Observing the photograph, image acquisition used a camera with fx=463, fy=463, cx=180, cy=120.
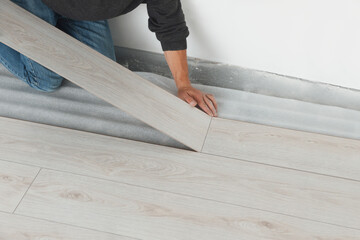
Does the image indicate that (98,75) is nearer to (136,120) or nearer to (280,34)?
(136,120)

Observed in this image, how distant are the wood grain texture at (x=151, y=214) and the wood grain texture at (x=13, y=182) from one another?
25 millimetres

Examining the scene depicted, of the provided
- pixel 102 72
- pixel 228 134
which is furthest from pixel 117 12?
pixel 228 134

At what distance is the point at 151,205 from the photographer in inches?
53.9

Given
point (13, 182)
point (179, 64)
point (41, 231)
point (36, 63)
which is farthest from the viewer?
point (36, 63)

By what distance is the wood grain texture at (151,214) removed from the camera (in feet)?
4.29

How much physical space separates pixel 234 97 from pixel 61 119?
0.62 meters

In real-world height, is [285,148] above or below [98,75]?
below

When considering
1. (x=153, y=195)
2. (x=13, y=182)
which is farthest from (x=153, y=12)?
(x=13, y=182)

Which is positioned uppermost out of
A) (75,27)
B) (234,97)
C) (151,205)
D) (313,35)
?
(313,35)

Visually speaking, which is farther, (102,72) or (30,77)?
(30,77)

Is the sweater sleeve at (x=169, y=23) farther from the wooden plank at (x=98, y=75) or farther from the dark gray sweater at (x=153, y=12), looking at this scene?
the wooden plank at (x=98, y=75)

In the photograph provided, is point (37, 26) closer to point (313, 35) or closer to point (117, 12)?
point (117, 12)

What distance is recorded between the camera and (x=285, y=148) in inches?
59.5

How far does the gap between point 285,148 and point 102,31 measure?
80 centimetres
